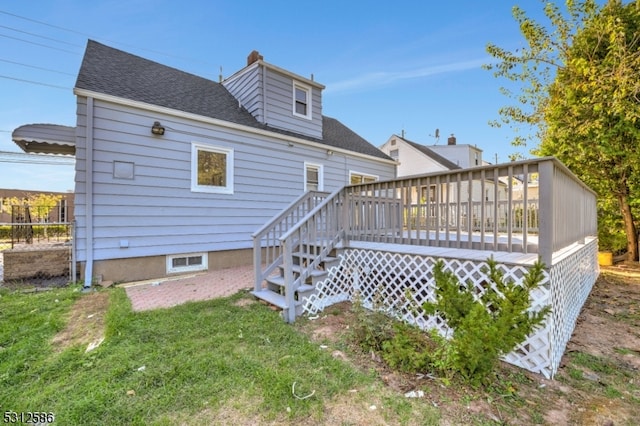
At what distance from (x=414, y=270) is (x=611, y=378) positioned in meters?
1.97

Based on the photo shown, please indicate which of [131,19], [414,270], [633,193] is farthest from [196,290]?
[633,193]

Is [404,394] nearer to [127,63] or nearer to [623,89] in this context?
[623,89]

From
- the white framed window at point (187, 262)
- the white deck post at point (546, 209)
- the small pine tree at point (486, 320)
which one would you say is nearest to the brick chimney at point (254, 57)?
the white framed window at point (187, 262)

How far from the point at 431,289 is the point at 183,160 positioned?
5.58m

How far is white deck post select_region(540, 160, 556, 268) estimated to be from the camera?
8.70 feet

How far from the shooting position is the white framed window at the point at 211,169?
658 cm

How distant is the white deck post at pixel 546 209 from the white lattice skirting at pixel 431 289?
165 millimetres

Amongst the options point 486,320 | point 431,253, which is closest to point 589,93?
point 431,253

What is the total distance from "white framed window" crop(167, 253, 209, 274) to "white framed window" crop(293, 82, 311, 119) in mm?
4816

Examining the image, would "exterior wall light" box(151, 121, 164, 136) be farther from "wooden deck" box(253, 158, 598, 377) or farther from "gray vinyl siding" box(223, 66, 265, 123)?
"wooden deck" box(253, 158, 598, 377)

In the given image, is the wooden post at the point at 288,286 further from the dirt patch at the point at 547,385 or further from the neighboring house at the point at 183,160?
the neighboring house at the point at 183,160

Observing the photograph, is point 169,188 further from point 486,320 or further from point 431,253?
point 486,320

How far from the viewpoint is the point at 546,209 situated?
2.68 metres

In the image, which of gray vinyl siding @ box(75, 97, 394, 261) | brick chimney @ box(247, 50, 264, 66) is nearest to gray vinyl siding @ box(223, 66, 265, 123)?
brick chimney @ box(247, 50, 264, 66)
